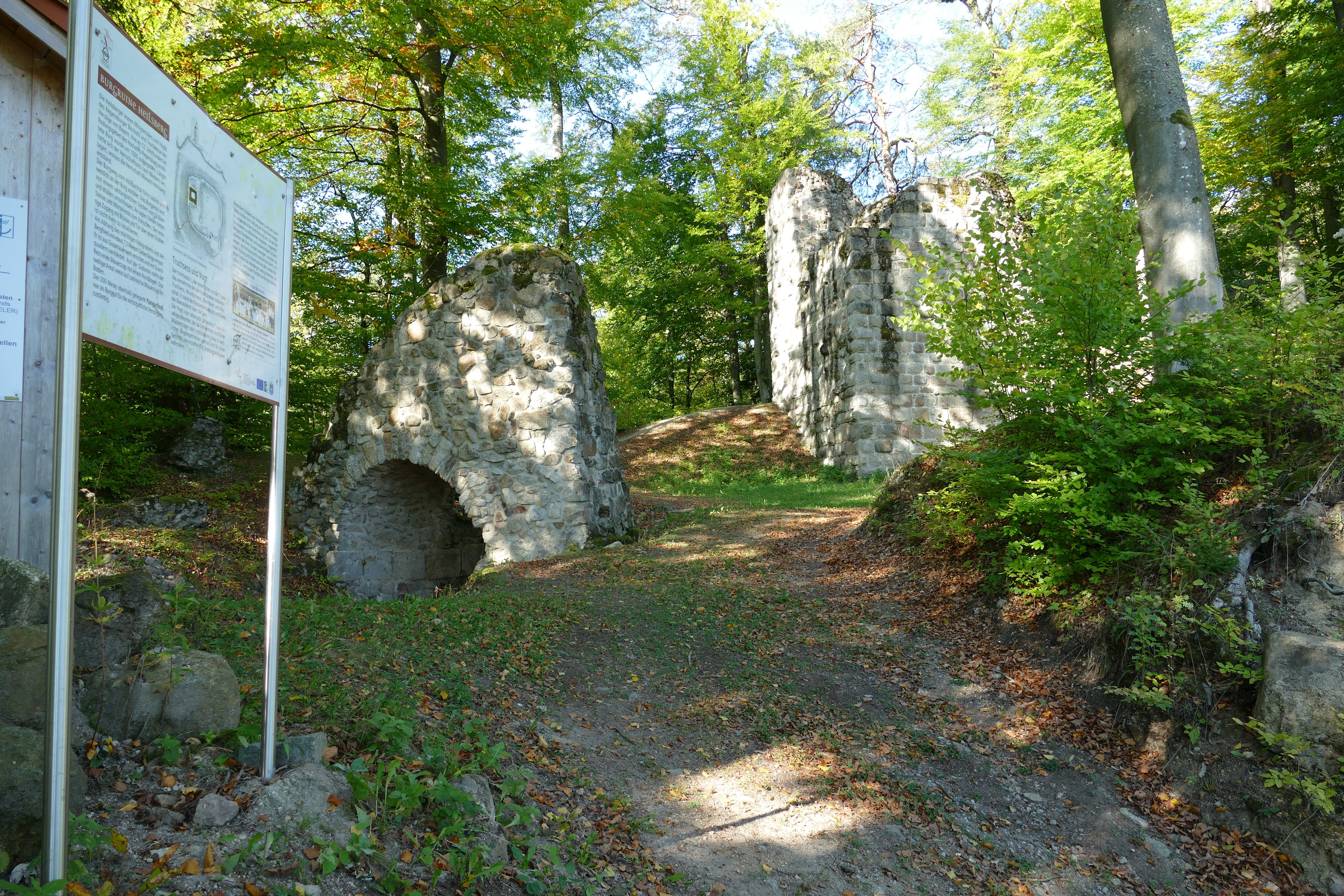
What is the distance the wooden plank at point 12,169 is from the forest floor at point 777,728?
90 cm

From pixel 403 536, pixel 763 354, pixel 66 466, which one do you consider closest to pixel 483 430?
pixel 403 536

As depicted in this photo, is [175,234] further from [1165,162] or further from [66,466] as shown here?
[1165,162]

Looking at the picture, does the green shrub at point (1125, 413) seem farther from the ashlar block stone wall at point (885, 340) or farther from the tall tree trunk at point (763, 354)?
the tall tree trunk at point (763, 354)

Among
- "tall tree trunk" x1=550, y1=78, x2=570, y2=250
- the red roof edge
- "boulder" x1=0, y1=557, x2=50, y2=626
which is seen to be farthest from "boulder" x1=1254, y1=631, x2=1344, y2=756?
"tall tree trunk" x1=550, y1=78, x2=570, y2=250

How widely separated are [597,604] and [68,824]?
4.52 m

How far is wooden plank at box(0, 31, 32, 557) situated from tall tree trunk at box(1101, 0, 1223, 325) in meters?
6.98

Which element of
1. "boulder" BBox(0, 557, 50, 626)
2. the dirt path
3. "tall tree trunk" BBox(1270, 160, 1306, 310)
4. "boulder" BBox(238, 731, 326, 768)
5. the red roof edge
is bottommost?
the dirt path

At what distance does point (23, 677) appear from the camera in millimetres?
2264

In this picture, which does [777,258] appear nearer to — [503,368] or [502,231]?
[502,231]

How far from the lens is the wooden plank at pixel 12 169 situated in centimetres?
349

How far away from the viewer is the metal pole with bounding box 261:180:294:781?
2.57m

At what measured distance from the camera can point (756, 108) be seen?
19.6 meters

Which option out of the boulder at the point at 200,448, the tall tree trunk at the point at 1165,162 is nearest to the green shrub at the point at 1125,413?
the tall tree trunk at the point at 1165,162

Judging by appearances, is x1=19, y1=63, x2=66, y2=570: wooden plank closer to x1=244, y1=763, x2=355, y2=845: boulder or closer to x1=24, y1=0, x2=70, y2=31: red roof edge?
x1=24, y1=0, x2=70, y2=31: red roof edge
